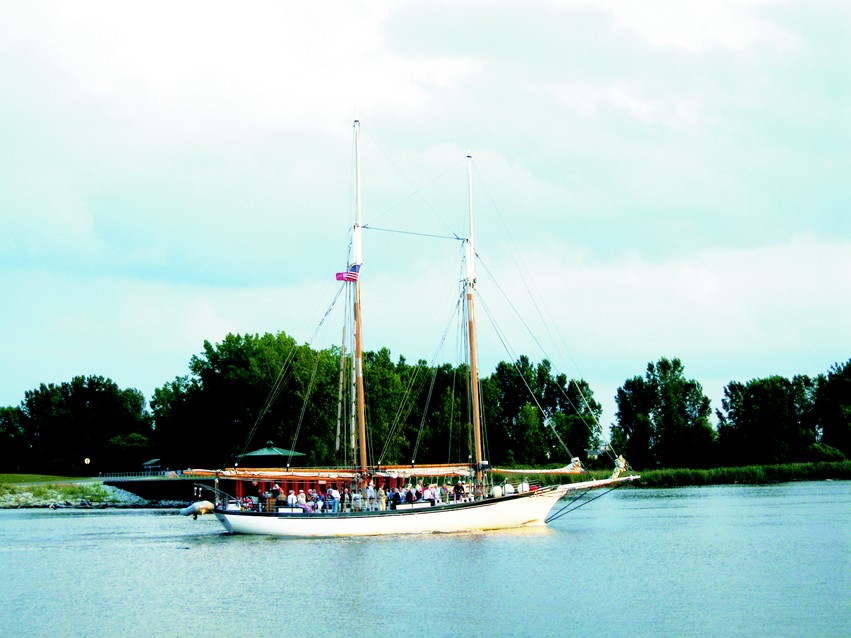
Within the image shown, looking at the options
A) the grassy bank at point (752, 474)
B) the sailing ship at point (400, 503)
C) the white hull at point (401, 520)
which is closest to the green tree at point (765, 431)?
the grassy bank at point (752, 474)

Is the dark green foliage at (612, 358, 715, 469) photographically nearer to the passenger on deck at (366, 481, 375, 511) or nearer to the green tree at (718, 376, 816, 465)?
the green tree at (718, 376, 816, 465)

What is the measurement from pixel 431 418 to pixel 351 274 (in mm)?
75719

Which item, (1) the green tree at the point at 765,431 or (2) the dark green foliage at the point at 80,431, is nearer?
(1) the green tree at the point at 765,431

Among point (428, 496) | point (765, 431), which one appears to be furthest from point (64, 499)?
point (765, 431)

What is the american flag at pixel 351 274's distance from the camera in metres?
67.8

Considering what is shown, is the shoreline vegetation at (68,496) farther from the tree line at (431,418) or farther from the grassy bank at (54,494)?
the tree line at (431,418)

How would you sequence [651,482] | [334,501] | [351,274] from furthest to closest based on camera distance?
1. [651,482]
2. [351,274]
3. [334,501]

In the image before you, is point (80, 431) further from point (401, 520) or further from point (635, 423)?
point (401, 520)

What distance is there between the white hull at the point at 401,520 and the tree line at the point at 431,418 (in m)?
43.0

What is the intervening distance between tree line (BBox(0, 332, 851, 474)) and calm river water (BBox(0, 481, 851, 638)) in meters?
46.8

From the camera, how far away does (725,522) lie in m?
64.5

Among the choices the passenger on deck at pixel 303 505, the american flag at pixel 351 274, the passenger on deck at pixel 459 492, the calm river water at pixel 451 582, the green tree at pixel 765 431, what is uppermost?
the american flag at pixel 351 274

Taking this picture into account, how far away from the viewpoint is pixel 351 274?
67.8 metres

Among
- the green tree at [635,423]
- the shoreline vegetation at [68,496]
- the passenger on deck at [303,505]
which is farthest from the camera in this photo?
the green tree at [635,423]
